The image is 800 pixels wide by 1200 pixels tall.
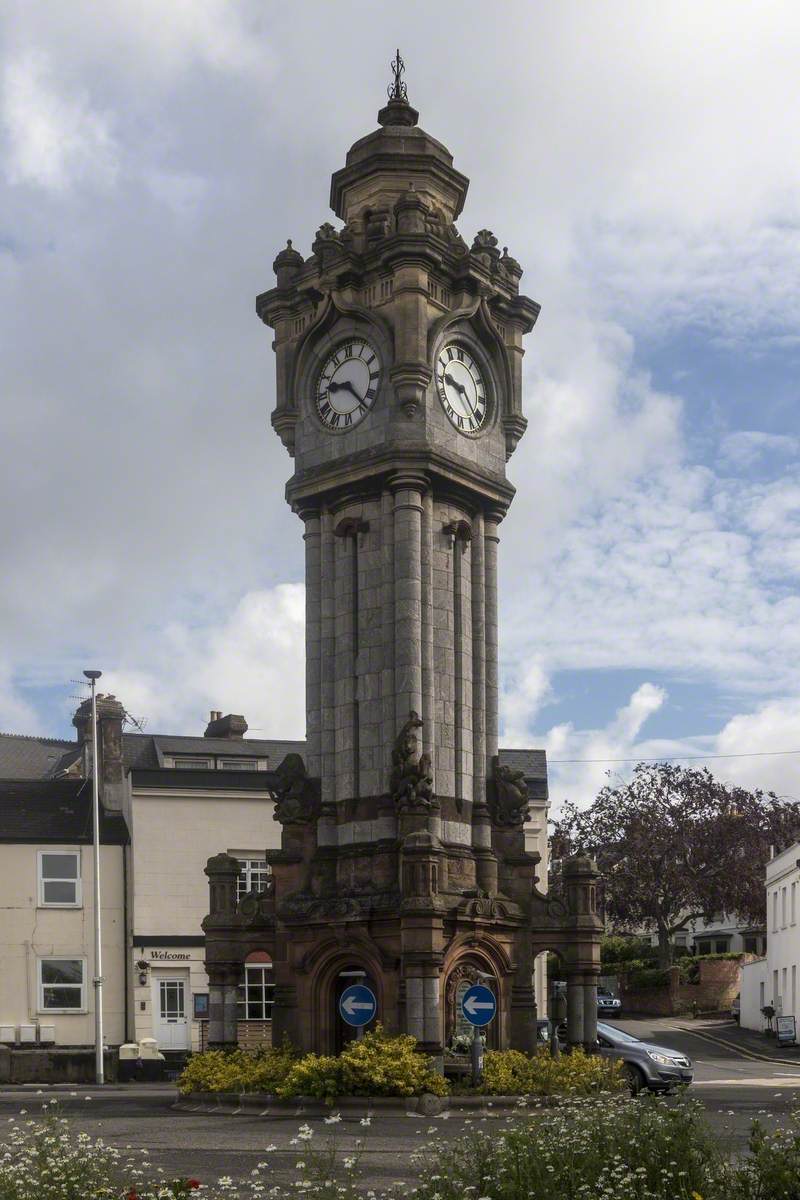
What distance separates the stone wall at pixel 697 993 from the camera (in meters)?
74.8

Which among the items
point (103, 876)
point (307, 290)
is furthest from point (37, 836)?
point (307, 290)

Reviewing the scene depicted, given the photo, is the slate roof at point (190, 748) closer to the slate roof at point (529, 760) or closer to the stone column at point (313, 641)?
the slate roof at point (529, 760)

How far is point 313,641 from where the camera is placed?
3250 centimetres

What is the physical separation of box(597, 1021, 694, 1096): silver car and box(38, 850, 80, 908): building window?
899 inches

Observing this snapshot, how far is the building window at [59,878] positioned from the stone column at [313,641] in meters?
21.3

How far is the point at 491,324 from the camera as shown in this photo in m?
33.6

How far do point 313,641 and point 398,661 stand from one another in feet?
8.21

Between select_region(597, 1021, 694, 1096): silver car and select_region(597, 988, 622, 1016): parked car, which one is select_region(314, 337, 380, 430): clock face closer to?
select_region(597, 1021, 694, 1096): silver car

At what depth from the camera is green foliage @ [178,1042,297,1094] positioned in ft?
93.8

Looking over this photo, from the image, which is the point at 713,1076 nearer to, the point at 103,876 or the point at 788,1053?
the point at 788,1053

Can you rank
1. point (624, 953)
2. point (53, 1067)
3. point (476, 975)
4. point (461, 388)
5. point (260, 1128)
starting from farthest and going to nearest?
point (624, 953), point (53, 1067), point (461, 388), point (476, 975), point (260, 1128)

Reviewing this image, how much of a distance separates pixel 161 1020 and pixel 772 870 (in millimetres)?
29697

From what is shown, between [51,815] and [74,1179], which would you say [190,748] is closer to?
[51,815]

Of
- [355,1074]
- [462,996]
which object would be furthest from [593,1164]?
[462,996]
